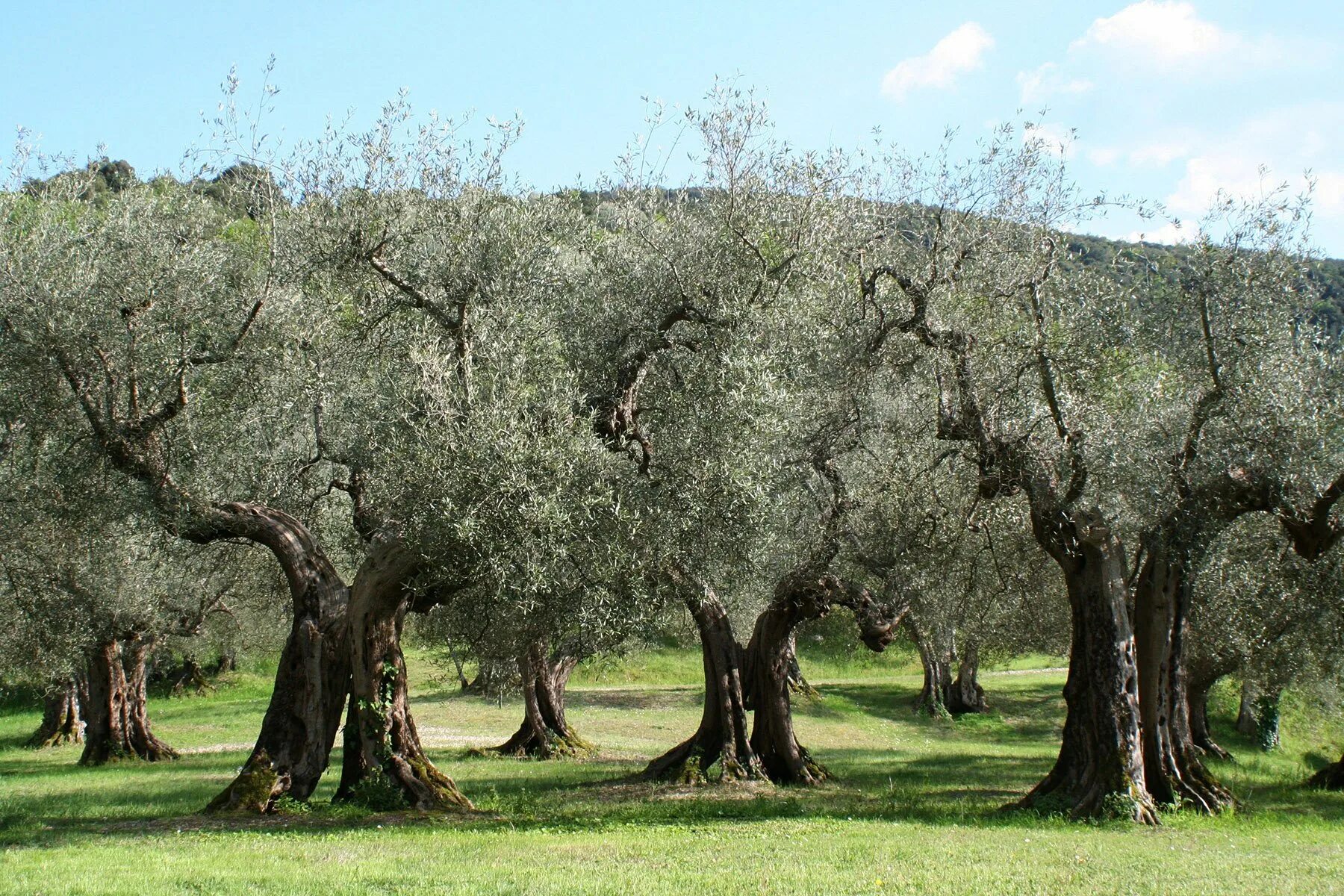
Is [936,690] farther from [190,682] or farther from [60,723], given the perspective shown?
[190,682]

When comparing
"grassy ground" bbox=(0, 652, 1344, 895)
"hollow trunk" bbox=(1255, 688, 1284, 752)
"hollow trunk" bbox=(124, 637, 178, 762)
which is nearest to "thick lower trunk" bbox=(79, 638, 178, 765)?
"hollow trunk" bbox=(124, 637, 178, 762)

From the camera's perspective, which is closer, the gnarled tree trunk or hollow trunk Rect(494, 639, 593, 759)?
the gnarled tree trunk

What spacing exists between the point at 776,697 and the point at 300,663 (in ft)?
27.7

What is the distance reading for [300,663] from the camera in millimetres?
14430

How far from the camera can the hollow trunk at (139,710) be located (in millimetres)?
25781

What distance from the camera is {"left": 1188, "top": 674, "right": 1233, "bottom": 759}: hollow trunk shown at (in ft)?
78.3

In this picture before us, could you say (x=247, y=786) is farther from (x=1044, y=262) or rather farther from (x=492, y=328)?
(x=1044, y=262)

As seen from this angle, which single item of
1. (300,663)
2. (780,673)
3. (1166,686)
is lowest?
(780,673)

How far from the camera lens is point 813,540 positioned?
16.4m

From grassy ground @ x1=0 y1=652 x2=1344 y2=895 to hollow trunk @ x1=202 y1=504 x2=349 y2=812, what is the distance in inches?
27.3

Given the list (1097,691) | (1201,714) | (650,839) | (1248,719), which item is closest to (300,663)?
(650,839)

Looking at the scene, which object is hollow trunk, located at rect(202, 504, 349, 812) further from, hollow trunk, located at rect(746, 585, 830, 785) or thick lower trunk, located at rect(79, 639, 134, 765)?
thick lower trunk, located at rect(79, 639, 134, 765)

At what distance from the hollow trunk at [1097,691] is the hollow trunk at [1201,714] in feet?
34.8

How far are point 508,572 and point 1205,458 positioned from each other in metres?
8.81
